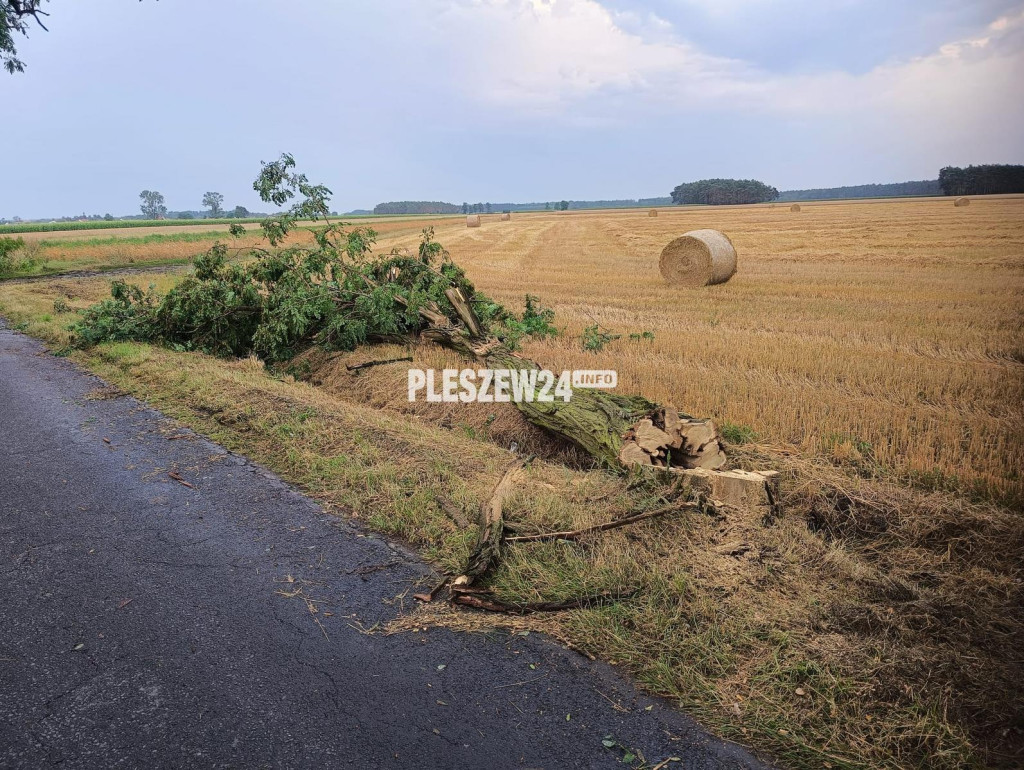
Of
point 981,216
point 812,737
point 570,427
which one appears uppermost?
point 981,216

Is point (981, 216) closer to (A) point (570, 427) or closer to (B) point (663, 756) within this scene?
(A) point (570, 427)

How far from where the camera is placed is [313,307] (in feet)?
32.3

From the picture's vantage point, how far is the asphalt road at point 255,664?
9.24ft

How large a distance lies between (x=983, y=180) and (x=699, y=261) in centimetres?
1423

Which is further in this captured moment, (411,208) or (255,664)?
(411,208)

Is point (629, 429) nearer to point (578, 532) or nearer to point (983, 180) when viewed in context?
point (578, 532)

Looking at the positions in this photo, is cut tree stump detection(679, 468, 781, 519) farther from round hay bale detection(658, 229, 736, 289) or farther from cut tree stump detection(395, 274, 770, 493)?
round hay bale detection(658, 229, 736, 289)

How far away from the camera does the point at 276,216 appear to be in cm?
1168

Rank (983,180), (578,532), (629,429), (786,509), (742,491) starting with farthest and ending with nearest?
(983,180) → (629,429) → (786,509) → (742,491) → (578,532)

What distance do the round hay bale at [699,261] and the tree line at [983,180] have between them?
6067 mm

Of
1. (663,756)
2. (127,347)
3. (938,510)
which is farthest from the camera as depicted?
(127,347)

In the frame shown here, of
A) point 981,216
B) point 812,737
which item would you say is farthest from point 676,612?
point 981,216

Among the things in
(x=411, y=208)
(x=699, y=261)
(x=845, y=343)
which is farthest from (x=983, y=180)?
(x=411, y=208)

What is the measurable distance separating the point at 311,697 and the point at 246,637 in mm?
694
